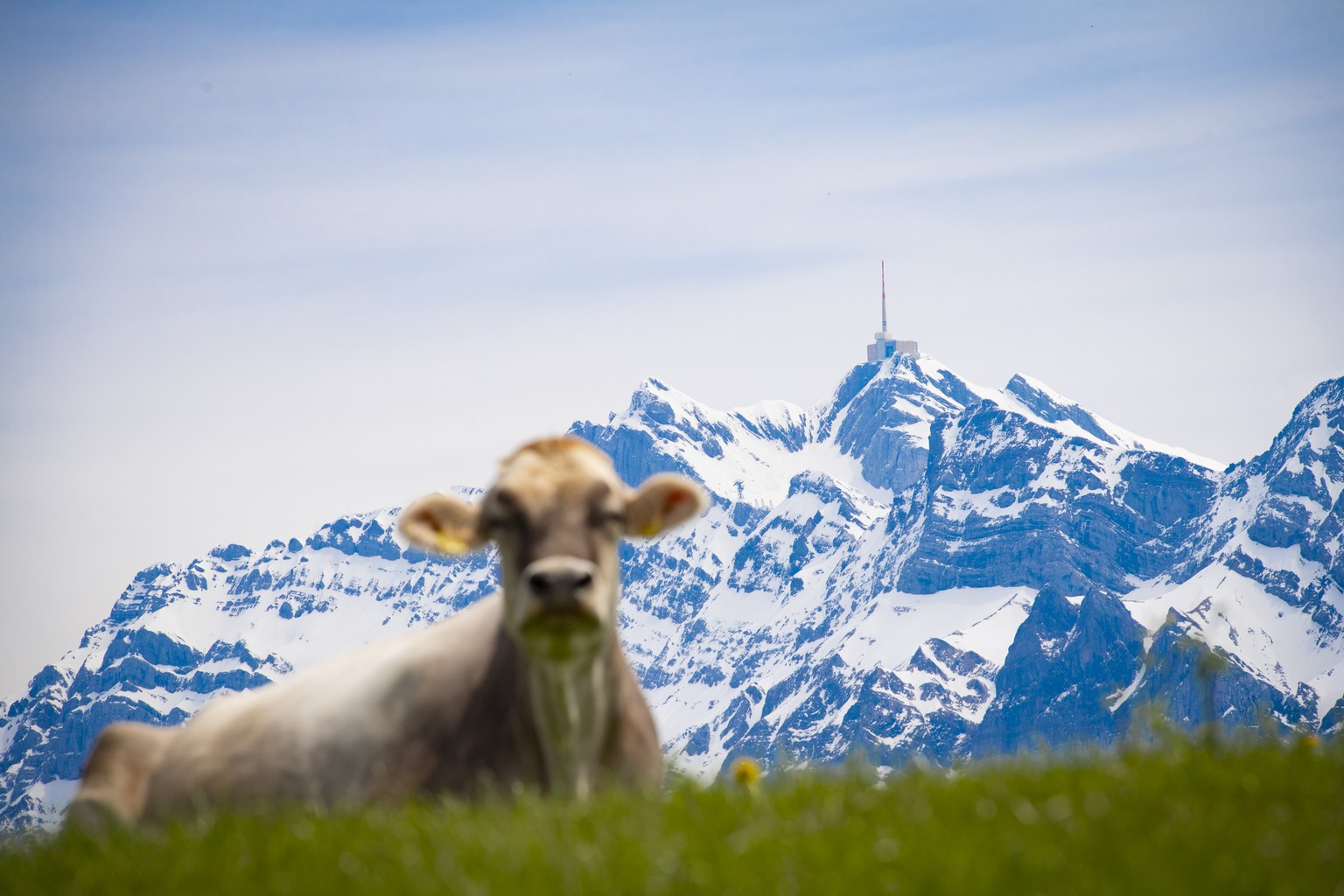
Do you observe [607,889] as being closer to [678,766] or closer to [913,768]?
A: [913,768]

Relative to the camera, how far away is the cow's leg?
1000cm

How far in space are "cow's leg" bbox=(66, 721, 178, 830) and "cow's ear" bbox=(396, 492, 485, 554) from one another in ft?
8.04

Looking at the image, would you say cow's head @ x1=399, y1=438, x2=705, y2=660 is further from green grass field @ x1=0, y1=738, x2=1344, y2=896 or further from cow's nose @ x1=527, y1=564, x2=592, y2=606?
green grass field @ x1=0, y1=738, x2=1344, y2=896

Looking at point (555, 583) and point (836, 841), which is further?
point (555, 583)

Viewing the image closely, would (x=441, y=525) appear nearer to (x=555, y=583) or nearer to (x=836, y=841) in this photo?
(x=555, y=583)

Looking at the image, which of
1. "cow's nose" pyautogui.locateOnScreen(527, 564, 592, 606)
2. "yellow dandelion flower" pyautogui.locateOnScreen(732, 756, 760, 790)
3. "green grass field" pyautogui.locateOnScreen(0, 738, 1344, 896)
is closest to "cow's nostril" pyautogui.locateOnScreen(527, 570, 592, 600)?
"cow's nose" pyautogui.locateOnScreen(527, 564, 592, 606)

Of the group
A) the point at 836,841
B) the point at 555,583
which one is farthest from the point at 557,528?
the point at 836,841

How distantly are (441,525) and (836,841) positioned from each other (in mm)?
4157

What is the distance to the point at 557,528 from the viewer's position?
894cm

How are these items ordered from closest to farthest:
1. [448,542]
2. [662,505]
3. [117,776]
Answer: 1. [448,542]
2. [662,505]
3. [117,776]

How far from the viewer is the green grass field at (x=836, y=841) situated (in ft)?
18.0

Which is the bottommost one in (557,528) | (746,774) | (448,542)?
(746,774)

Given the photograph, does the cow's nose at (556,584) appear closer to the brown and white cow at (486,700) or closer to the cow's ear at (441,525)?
the brown and white cow at (486,700)

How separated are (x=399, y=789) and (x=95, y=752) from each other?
8.56 ft
